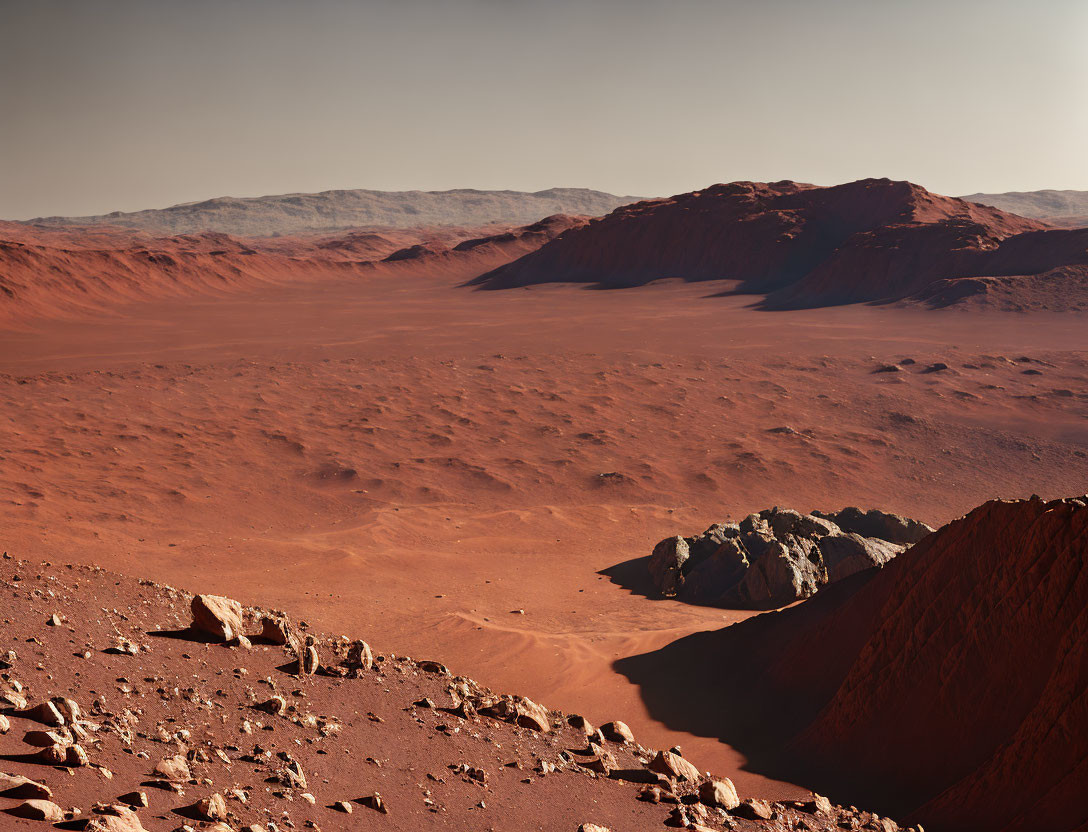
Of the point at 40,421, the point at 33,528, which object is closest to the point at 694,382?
the point at 40,421

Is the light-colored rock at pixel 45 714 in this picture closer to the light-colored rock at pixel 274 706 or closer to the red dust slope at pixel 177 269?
the light-colored rock at pixel 274 706

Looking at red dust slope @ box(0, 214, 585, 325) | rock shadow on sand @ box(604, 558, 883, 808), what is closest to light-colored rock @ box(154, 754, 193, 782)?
rock shadow on sand @ box(604, 558, 883, 808)

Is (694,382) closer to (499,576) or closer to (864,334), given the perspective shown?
(864,334)

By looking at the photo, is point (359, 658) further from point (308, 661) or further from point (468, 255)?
point (468, 255)

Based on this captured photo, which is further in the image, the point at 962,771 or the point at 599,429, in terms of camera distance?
the point at 599,429

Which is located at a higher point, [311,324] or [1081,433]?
[311,324]

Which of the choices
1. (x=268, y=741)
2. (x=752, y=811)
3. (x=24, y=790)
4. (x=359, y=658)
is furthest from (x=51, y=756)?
(x=752, y=811)

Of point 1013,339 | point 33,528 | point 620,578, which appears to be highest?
point 1013,339
